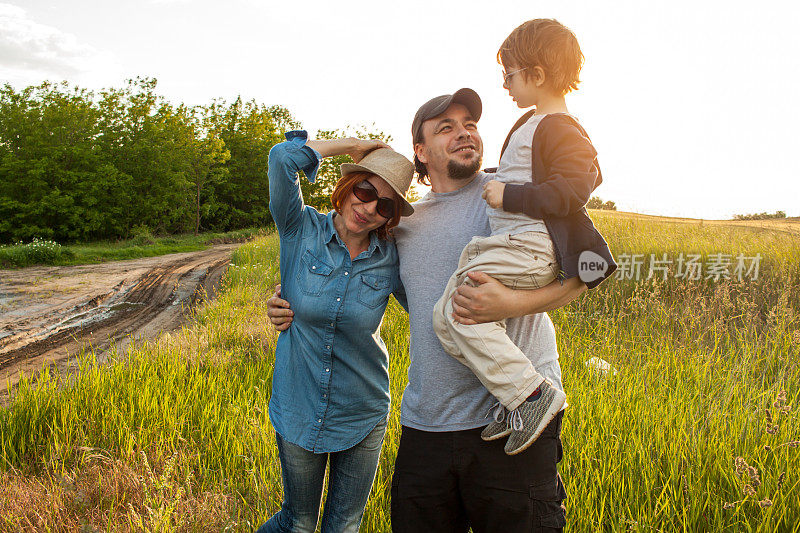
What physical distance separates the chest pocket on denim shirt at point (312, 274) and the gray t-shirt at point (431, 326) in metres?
0.37

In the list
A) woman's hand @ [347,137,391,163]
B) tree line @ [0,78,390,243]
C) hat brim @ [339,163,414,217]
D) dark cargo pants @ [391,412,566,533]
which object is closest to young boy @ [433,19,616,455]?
dark cargo pants @ [391,412,566,533]

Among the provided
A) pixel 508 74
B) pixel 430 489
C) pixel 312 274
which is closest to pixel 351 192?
pixel 312 274

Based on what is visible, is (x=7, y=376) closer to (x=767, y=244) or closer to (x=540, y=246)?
(x=540, y=246)

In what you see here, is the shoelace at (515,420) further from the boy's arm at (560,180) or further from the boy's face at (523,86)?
the boy's face at (523,86)

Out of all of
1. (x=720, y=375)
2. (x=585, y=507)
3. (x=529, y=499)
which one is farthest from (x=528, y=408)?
(x=720, y=375)

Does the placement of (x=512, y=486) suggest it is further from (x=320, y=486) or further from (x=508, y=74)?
(x=508, y=74)

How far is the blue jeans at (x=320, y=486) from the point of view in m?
2.21

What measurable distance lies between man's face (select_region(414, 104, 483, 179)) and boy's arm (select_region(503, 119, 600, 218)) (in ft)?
1.31

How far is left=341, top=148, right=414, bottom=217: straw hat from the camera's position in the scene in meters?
2.27

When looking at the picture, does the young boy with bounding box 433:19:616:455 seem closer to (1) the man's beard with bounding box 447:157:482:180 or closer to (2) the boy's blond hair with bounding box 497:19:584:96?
(2) the boy's blond hair with bounding box 497:19:584:96

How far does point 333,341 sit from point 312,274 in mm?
340

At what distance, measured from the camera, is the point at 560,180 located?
179 cm

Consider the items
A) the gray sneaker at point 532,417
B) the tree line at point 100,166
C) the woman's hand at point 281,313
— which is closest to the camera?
the gray sneaker at point 532,417

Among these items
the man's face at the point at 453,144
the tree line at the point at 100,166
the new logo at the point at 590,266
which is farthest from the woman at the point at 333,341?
the tree line at the point at 100,166
